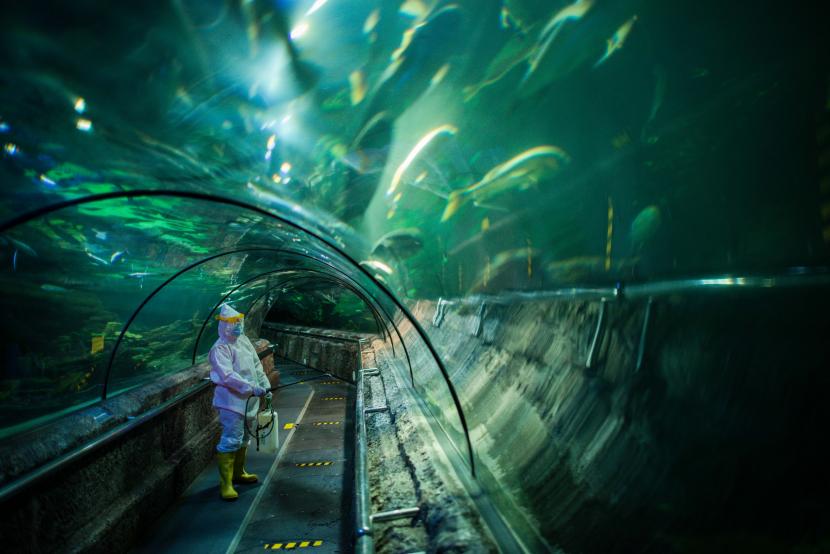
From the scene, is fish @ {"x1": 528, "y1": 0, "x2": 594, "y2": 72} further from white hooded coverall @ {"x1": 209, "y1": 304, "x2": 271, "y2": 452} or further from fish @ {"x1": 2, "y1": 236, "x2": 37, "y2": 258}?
fish @ {"x1": 2, "y1": 236, "x2": 37, "y2": 258}

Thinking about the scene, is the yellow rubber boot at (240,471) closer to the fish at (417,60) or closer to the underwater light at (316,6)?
the fish at (417,60)

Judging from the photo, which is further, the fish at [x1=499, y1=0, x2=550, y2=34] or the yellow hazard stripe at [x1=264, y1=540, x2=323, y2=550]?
the yellow hazard stripe at [x1=264, y1=540, x2=323, y2=550]

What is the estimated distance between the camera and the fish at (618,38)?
1.96 m

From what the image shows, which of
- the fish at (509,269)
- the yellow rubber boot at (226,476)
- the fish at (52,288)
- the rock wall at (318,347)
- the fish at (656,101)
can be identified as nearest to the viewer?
the fish at (656,101)

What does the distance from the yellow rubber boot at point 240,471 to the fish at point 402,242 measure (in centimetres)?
362

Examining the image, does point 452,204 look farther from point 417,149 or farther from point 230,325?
point 230,325

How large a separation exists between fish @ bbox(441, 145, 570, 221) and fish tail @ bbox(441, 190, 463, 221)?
0.08 ft

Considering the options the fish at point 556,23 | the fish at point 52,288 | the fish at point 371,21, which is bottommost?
the fish at point 52,288

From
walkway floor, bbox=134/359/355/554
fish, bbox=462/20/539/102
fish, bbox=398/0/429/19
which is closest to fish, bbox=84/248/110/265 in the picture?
walkway floor, bbox=134/359/355/554

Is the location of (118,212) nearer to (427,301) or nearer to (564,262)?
(427,301)

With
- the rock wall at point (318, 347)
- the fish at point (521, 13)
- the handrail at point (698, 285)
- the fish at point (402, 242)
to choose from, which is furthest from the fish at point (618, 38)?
the rock wall at point (318, 347)

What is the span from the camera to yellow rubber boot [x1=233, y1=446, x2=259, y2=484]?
22.8 feet

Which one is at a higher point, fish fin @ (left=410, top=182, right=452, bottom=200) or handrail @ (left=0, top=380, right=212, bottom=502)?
fish fin @ (left=410, top=182, right=452, bottom=200)

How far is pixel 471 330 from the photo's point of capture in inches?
187
